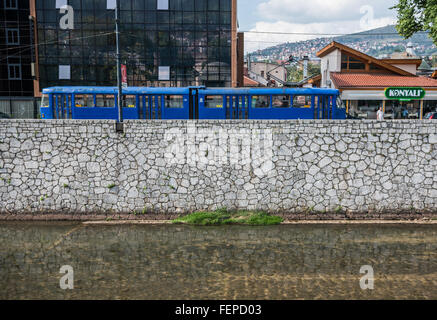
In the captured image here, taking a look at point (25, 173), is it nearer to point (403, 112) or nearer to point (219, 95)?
point (219, 95)

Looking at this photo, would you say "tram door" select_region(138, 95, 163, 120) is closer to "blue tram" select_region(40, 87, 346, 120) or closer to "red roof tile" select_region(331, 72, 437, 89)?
"blue tram" select_region(40, 87, 346, 120)

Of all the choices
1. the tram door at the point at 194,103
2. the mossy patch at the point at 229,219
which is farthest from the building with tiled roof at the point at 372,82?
the mossy patch at the point at 229,219

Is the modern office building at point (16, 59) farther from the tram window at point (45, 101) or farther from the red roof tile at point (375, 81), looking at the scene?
the red roof tile at point (375, 81)

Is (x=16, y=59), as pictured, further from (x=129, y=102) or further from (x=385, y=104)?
(x=385, y=104)

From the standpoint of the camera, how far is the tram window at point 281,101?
71.3 ft

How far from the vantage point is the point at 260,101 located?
21703 mm

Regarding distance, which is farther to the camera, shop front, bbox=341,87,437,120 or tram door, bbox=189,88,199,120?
shop front, bbox=341,87,437,120

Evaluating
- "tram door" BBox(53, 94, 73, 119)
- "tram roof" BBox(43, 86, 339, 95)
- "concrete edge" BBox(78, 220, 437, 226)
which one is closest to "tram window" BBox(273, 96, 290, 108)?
"tram roof" BBox(43, 86, 339, 95)

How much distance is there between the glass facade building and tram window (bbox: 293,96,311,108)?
20.0 metres

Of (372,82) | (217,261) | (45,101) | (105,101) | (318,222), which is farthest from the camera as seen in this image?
(372,82)

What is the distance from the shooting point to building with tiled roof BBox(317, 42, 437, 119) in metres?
32.8

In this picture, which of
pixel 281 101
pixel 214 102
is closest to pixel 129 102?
pixel 214 102

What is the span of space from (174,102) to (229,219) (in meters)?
9.02

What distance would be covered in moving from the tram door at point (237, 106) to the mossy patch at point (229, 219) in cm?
778
